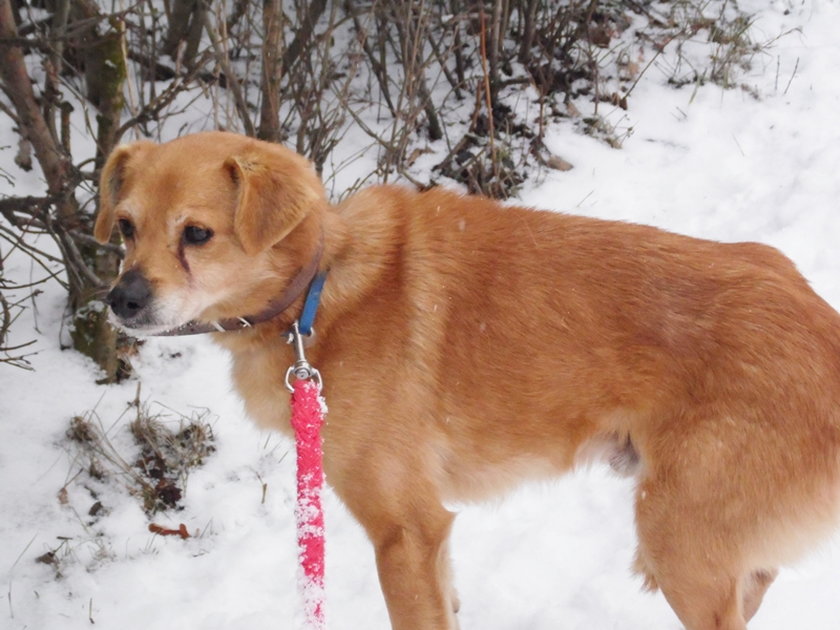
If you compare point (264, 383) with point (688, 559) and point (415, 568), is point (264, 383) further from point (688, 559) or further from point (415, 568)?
point (688, 559)

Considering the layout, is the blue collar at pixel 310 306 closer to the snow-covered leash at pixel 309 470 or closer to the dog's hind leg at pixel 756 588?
the snow-covered leash at pixel 309 470

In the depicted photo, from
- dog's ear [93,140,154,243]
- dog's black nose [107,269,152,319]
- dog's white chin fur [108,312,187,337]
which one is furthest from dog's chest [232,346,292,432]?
dog's ear [93,140,154,243]

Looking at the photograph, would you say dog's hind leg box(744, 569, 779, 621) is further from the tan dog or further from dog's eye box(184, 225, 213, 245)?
dog's eye box(184, 225, 213, 245)

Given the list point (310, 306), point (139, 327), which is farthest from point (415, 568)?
point (139, 327)

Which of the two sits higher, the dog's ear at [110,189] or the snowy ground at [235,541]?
the dog's ear at [110,189]

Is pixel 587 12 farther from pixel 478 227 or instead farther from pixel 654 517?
pixel 654 517

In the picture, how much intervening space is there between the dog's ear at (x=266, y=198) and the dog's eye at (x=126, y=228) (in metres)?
0.33

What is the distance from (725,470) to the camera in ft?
8.27

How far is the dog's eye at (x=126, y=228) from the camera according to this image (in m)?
2.60

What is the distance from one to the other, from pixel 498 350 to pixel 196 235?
1.04 meters

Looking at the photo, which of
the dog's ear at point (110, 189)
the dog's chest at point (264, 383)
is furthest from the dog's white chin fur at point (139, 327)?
the dog's ear at point (110, 189)

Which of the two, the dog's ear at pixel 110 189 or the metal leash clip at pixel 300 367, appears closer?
the metal leash clip at pixel 300 367

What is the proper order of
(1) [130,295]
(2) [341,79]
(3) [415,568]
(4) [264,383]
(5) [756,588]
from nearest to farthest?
(1) [130,295] → (3) [415,568] → (4) [264,383] → (5) [756,588] → (2) [341,79]

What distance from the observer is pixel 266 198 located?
2.55 metres
